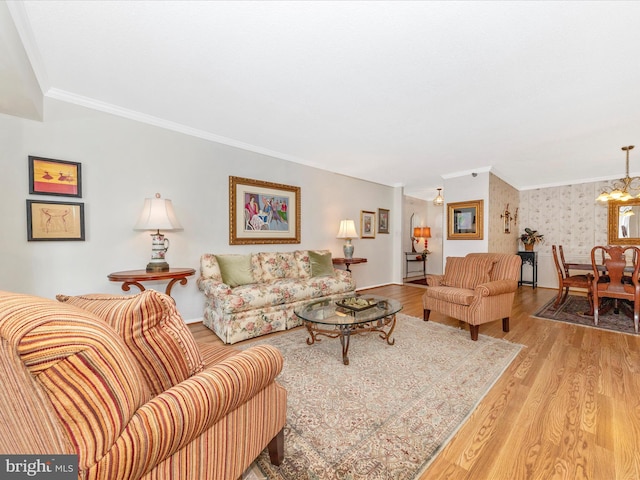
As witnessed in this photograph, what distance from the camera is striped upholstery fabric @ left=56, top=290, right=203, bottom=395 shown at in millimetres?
869

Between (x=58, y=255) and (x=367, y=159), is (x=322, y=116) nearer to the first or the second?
Result: (x=367, y=159)

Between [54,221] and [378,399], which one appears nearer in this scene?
[378,399]

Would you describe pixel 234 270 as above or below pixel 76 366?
below

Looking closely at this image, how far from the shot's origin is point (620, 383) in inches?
80.6

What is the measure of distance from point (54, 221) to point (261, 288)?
6.74 feet

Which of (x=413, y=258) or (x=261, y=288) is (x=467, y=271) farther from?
(x=413, y=258)

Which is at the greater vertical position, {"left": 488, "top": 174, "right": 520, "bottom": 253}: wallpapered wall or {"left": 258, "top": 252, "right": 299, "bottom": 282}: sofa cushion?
{"left": 488, "top": 174, "right": 520, "bottom": 253}: wallpapered wall

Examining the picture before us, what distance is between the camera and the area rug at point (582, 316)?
10.9 ft

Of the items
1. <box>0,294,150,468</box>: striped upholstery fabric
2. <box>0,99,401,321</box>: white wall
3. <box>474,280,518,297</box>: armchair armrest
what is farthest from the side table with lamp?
<box>474,280,518,297</box>: armchair armrest

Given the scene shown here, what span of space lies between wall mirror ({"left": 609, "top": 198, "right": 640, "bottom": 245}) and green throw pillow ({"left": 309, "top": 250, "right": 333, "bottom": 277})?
589cm

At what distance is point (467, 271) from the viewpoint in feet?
11.5

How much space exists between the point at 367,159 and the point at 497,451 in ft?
12.9

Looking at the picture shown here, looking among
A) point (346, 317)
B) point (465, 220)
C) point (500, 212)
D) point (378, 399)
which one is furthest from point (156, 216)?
point (500, 212)

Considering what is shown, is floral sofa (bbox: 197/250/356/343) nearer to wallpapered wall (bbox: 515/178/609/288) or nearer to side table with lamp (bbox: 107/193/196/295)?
side table with lamp (bbox: 107/193/196/295)
